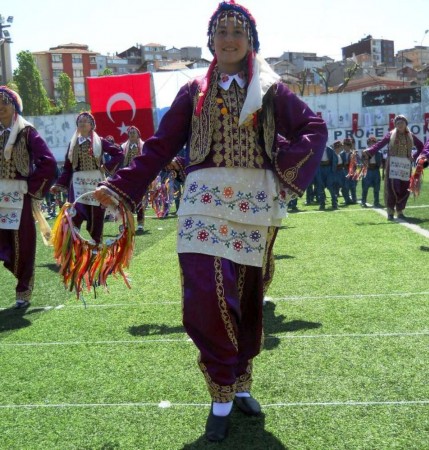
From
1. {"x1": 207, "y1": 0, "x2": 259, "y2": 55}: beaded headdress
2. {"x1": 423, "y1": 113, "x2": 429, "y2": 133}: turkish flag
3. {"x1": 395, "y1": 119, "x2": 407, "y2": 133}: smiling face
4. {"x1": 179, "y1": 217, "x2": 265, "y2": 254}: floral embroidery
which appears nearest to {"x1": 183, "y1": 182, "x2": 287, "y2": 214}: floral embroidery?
{"x1": 179, "y1": 217, "x2": 265, "y2": 254}: floral embroidery

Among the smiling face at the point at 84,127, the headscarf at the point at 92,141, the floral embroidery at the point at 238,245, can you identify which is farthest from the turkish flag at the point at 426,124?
the floral embroidery at the point at 238,245

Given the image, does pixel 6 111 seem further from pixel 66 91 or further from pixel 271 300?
pixel 66 91

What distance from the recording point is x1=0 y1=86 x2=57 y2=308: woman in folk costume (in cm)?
638

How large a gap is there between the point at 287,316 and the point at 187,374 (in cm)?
157

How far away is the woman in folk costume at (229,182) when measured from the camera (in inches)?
131

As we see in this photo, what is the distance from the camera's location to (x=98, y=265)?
153 inches

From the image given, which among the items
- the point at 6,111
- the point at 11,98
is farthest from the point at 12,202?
the point at 11,98

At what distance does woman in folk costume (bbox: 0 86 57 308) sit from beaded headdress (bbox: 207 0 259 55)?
10.6 ft

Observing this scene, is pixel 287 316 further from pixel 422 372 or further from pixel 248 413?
pixel 248 413

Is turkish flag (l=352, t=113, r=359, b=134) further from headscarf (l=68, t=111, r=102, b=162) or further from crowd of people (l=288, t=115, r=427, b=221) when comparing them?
headscarf (l=68, t=111, r=102, b=162)

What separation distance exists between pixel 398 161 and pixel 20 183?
7.75 metres

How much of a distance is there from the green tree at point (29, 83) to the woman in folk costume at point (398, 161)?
68309mm

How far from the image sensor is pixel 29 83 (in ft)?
251

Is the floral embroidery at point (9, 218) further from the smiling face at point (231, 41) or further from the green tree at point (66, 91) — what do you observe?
the green tree at point (66, 91)
